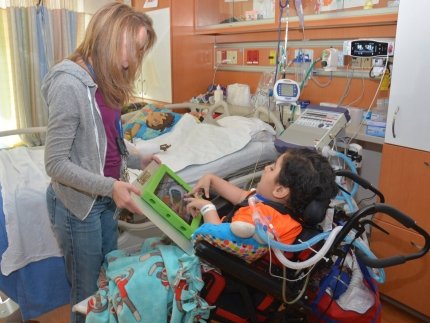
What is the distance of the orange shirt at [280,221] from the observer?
112 cm

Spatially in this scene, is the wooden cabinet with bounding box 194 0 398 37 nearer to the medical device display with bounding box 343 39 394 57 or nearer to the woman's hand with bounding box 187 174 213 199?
the medical device display with bounding box 343 39 394 57

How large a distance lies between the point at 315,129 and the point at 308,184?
0.76m

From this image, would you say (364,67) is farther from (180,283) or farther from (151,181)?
(180,283)

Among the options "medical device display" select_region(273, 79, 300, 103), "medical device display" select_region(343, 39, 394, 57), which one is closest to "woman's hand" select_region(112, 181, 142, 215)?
"medical device display" select_region(273, 79, 300, 103)

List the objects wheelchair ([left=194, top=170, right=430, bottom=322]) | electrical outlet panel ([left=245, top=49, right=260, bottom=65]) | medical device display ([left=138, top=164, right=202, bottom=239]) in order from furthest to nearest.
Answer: electrical outlet panel ([left=245, top=49, right=260, bottom=65])
medical device display ([left=138, top=164, right=202, bottom=239])
wheelchair ([left=194, top=170, right=430, bottom=322])

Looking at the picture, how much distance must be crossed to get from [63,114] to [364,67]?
6.14 feet

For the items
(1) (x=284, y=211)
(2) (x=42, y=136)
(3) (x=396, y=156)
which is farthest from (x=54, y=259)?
(2) (x=42, y=136)

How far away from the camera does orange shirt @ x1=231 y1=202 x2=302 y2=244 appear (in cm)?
112

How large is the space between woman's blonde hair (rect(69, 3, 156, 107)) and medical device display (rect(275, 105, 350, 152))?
0.88 meters

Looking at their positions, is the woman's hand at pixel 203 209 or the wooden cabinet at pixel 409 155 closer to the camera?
the woman's hand at pixel 203 209

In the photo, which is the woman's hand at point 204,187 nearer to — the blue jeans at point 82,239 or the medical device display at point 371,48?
the blue jeans at point 82,239

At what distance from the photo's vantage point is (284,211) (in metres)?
1.19

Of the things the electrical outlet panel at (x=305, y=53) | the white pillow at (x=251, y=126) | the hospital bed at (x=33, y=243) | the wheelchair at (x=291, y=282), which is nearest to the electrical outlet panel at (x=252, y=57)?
the electrical outlet panel at (x=305, y=53)

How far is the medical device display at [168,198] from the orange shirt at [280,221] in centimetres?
20
